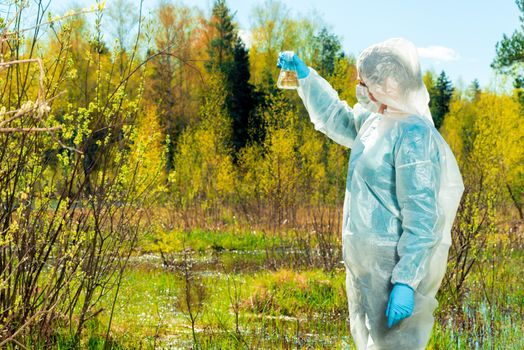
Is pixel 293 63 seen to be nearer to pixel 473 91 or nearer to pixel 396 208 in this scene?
pixel 396 208

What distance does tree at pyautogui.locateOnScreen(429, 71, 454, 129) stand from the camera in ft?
154

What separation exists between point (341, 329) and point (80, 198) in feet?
8.96

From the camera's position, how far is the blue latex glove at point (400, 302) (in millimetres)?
2711

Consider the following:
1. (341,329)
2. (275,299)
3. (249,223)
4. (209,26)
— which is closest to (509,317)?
(341,329)

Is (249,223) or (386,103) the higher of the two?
(386,103)

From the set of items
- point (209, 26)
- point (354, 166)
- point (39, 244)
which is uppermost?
point (209, 26)

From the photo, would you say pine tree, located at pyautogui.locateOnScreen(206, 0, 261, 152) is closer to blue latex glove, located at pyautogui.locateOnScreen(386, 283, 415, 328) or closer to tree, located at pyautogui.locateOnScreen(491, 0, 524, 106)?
tree, located at pyautogui.locateOnScreen(491, 0, 524, 106)

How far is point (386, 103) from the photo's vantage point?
9.59 ft

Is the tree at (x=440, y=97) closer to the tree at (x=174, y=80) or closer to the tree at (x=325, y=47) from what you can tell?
the tree at (x=325, y=47)

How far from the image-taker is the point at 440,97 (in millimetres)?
48594

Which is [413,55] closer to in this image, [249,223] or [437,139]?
[437,139]

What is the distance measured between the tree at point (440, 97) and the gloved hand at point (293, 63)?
144 ft

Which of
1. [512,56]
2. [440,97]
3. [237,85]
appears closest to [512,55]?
[512,56]

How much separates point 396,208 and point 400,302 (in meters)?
0.39
